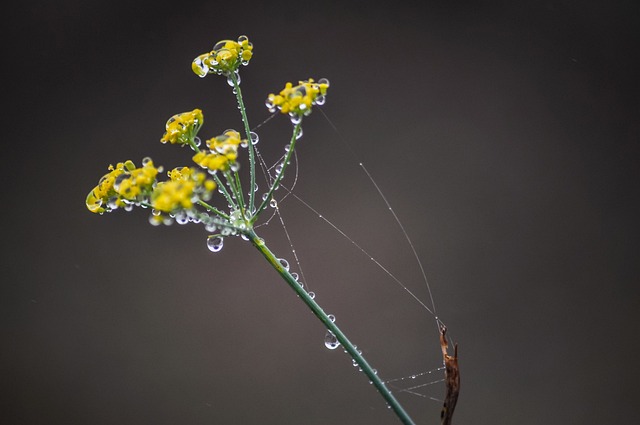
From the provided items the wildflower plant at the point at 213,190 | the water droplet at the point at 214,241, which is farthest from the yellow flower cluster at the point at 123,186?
the water droplet at the point at 214,241

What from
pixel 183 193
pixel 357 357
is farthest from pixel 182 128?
pixel 357 357

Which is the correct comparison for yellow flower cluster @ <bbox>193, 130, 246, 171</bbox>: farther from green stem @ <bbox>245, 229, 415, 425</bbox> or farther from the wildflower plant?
green stem @ <bbox>245, 229, 415, 425</bbox>

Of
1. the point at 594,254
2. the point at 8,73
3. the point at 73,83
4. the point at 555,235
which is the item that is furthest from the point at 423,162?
the point at 8,73

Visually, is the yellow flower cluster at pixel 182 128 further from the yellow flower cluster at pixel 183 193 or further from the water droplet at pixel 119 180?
the yellow flower cluster at pixel 183 193

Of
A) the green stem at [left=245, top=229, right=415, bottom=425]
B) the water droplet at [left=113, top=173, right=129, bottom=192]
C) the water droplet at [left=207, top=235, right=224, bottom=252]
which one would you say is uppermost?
the water droplet at [left=113, top=173, right=129, bottom=192]

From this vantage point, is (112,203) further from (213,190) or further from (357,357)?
(357,357)

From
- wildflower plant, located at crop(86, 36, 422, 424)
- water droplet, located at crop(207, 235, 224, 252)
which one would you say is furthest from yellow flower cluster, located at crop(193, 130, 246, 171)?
water droplet, located at crop(207, 235, 224, 252)
